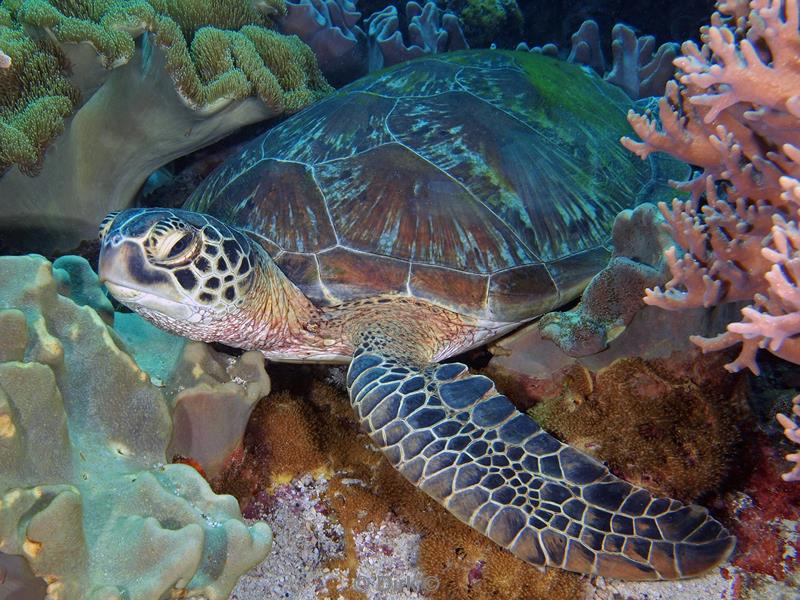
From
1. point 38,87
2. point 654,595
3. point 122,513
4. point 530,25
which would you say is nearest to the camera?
point 122,513

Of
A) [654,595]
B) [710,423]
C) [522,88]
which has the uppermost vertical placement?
[522,88]

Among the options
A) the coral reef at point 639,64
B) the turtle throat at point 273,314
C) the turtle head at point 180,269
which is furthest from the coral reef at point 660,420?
the coral reef at point 639,64

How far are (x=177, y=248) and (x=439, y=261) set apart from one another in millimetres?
1095

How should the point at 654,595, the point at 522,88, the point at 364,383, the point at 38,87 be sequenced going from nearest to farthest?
the point at 654,595 < the point at 364,383 < the point at 38,87 < the point at 522,88

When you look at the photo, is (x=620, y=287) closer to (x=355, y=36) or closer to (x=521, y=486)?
(x=521, y=486)

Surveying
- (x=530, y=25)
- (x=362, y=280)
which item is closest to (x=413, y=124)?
(x=362, y=280)

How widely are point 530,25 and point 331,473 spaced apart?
5.95 m

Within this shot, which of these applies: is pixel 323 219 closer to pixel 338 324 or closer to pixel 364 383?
pixel 338 324

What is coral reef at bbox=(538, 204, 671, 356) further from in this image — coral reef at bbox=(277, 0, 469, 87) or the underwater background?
coral reef at bbox=(277, 0, 469, 87)

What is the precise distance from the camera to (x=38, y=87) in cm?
228

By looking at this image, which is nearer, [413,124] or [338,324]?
[338,324]

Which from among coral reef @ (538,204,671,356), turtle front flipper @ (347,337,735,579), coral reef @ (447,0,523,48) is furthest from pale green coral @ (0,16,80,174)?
coral reef @ (447,0,523,48)

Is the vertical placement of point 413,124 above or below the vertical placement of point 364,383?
above

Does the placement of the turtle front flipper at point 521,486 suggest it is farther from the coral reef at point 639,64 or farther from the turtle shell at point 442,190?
the coral reef at point 639,64
